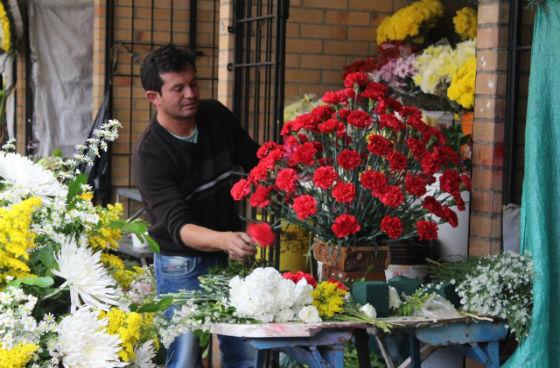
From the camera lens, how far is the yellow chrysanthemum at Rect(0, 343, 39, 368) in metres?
2.05

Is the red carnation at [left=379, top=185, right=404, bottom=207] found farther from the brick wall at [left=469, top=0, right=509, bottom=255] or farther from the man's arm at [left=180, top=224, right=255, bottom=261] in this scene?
the brick wall at [left=469, top=0, right=509, bottom=255]

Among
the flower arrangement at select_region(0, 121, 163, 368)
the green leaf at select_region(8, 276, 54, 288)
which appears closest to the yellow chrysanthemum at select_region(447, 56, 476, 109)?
the flower arrangement at select_region(0, 121, 163, 368)

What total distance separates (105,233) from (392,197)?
165cm

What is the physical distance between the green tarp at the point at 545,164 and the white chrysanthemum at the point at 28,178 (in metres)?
2.15

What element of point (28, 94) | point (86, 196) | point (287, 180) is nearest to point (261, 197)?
point (287, 180)

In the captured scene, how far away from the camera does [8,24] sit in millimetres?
9688

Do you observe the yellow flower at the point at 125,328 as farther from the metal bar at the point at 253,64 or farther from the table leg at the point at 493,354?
the metal bar at the point at 253,64

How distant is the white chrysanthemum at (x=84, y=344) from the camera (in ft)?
7.09

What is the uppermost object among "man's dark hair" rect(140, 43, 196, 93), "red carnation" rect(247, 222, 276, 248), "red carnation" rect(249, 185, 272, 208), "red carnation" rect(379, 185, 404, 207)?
"man's dark hair" rect(140, 43, 196, 93)

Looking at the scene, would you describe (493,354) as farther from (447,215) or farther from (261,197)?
(261,197)

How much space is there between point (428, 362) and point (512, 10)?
5.26 ft

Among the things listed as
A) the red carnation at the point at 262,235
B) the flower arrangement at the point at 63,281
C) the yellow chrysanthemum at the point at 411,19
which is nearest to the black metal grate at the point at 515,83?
the red carnation at the point at 262,235

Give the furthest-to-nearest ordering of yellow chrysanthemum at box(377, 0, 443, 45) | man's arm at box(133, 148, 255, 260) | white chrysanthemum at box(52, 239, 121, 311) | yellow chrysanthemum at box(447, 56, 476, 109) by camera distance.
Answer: yellow chrysanthemum at box(377, 0, 443, 45)
yellow chrysanthemum at box(447, 56, 476, 109)
man's arm at box(133, 148, 255, 260)
white chrysanthemum at box(52, 239, 121, 311)

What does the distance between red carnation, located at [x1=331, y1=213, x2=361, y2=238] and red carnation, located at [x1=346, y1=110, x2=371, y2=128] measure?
373mm
